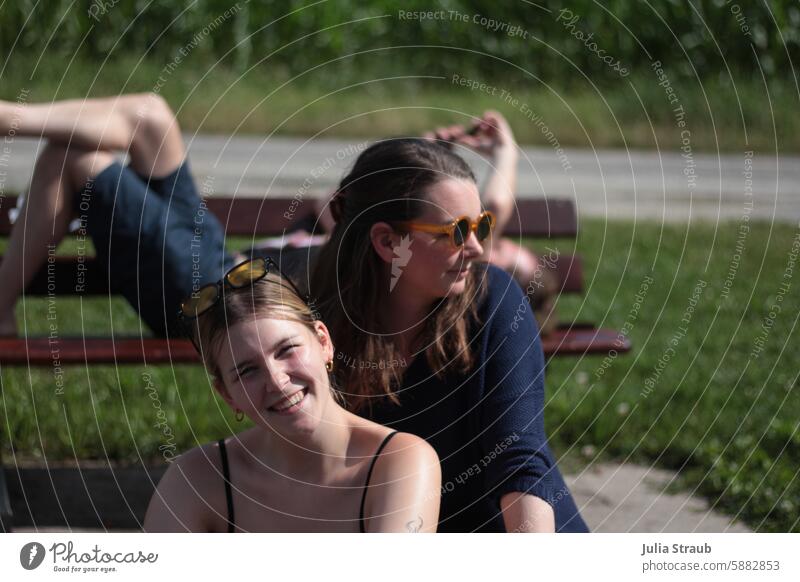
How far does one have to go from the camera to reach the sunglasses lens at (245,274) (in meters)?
2.09

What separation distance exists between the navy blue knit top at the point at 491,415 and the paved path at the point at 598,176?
12.8 feet

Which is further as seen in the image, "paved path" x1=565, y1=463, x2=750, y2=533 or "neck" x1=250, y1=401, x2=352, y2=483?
"paved path" x1=565, y1=463, x2=750, y2=533

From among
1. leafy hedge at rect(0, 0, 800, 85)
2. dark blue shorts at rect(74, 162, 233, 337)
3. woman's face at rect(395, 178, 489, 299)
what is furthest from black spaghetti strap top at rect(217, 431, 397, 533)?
leafy hedge at rect(0, 0, 800, 85)

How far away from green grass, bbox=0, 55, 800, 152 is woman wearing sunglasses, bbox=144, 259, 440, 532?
5.04m

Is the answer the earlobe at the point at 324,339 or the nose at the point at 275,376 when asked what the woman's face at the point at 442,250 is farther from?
the nose at the point at 275,376

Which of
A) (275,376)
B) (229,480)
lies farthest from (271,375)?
(229,480)

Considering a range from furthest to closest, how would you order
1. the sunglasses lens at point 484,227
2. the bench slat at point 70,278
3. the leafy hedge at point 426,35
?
1. the leafy hedge at point 426,35
2. the bench slat at point 70,278
3. the sunglasses lens at point 484,227

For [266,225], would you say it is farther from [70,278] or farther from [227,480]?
[227,480]

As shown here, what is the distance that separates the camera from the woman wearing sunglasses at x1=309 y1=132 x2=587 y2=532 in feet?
7.45

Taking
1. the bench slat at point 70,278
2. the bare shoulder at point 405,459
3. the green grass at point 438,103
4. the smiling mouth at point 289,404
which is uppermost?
the smiling mouth at point 289,404

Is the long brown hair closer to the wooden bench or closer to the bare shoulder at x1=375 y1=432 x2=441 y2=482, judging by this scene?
the bare shoulder at x1=375 y1=432 x2=441 y2=482

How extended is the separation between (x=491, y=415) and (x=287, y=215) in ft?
5.01
